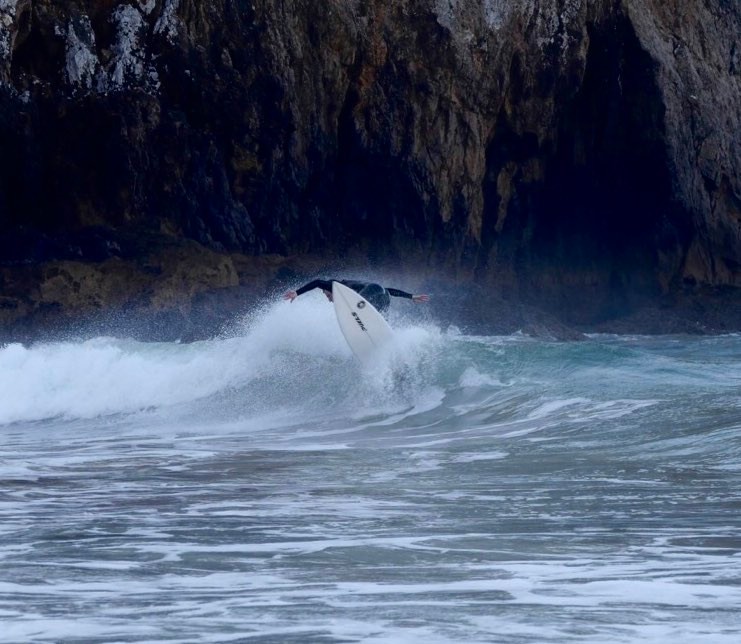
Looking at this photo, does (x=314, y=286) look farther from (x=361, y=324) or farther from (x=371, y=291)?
(x=371, y=291)

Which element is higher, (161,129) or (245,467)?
(161,129)

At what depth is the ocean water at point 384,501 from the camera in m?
6.50

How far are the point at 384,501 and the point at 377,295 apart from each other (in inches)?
386

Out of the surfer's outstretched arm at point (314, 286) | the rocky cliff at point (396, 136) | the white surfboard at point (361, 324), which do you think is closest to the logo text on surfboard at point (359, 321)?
the white surfboard at point (361, 324)

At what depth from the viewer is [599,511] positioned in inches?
354

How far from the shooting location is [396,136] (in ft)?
101

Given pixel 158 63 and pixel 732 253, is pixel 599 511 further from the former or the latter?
pixel 732 253

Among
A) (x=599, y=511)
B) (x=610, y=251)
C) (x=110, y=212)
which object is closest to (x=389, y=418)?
(x=599, y=511)

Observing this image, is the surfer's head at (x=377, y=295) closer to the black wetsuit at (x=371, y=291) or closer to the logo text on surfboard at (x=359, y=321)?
the black wetsuit at (x=371, y=291)

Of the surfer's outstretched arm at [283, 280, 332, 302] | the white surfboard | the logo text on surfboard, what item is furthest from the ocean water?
the surfer's outstretched arm at [283, 280, 332, 302]

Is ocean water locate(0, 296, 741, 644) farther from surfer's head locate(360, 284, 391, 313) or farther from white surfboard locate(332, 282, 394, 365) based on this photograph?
surfer's head locate(360, 284, 391, 313)

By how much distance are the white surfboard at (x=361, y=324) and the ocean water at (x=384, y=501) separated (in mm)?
287

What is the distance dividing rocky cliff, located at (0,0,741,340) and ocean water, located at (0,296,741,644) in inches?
374

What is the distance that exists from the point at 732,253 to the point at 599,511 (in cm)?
2822
